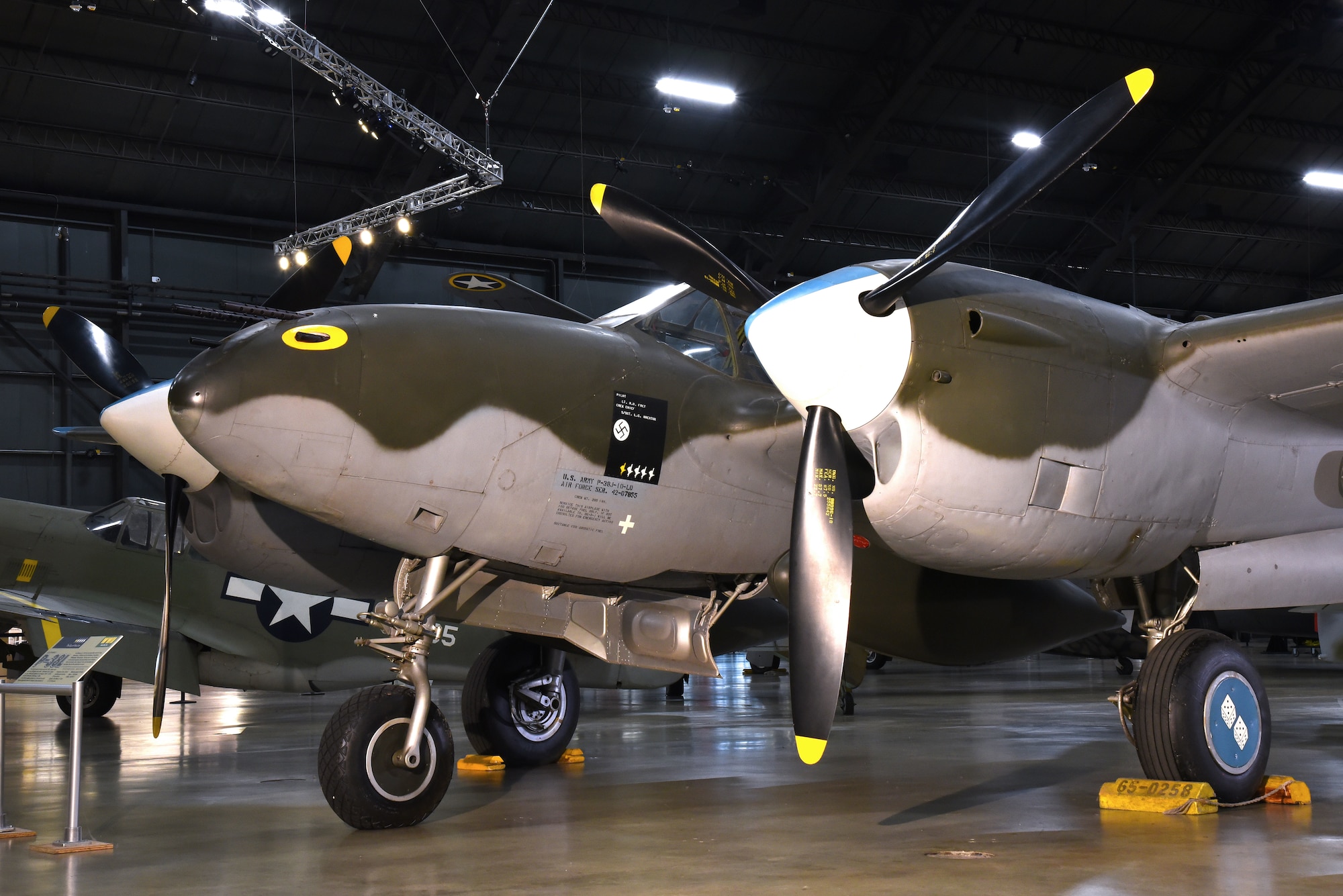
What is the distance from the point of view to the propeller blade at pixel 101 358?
1052cm

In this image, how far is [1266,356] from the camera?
6543mm

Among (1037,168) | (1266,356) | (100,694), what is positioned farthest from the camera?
(100,694)

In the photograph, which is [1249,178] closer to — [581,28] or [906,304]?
[581,28]

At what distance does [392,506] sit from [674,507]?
6.38ft

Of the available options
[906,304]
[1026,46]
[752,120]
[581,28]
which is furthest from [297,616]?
[1026,46]

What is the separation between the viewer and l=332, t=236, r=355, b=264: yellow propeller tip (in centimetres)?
860

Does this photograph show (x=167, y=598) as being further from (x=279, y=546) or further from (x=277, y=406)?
(x=277, y=406)

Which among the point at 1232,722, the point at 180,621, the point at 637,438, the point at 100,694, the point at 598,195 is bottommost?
the point at 1232,722

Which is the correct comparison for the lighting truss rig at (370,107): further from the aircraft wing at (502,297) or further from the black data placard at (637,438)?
the black data placard at (637,438)

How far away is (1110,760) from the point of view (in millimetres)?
9797

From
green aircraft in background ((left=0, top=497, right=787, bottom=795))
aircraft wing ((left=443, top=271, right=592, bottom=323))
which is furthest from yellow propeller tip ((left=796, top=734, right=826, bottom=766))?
green aircraft in background ((left=0, top=497, right=787, bottom=795))

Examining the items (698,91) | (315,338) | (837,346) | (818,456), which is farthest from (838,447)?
(698,91)

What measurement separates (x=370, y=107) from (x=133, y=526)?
34.9 feet

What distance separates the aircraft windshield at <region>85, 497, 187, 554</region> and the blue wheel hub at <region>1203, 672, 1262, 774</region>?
1243 centimetres
